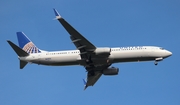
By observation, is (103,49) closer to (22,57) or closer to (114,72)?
(114,72)

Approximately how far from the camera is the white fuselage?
73.7m

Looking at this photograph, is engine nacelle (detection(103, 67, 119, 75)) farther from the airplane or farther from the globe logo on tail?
the globe logo on tail

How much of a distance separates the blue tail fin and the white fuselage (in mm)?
3501

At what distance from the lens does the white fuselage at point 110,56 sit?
7369 centimetres

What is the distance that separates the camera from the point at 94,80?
8362cm

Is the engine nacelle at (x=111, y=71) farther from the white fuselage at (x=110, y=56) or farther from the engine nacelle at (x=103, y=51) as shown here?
the engine nacelle at (x=103, y=51)

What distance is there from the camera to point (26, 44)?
81375 mm

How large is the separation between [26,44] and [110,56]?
64.8ft

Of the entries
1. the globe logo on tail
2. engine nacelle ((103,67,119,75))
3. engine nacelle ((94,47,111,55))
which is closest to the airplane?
engine nacelle ((94,47,111,55))

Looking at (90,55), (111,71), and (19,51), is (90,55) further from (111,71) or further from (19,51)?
(19,51)

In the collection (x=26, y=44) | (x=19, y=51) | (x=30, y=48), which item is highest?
(x=26, y=44)

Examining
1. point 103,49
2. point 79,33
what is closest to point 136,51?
point 103,49

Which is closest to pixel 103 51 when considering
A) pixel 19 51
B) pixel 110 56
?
pixel 110 56

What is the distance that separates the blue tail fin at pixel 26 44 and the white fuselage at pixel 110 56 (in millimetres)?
3501
